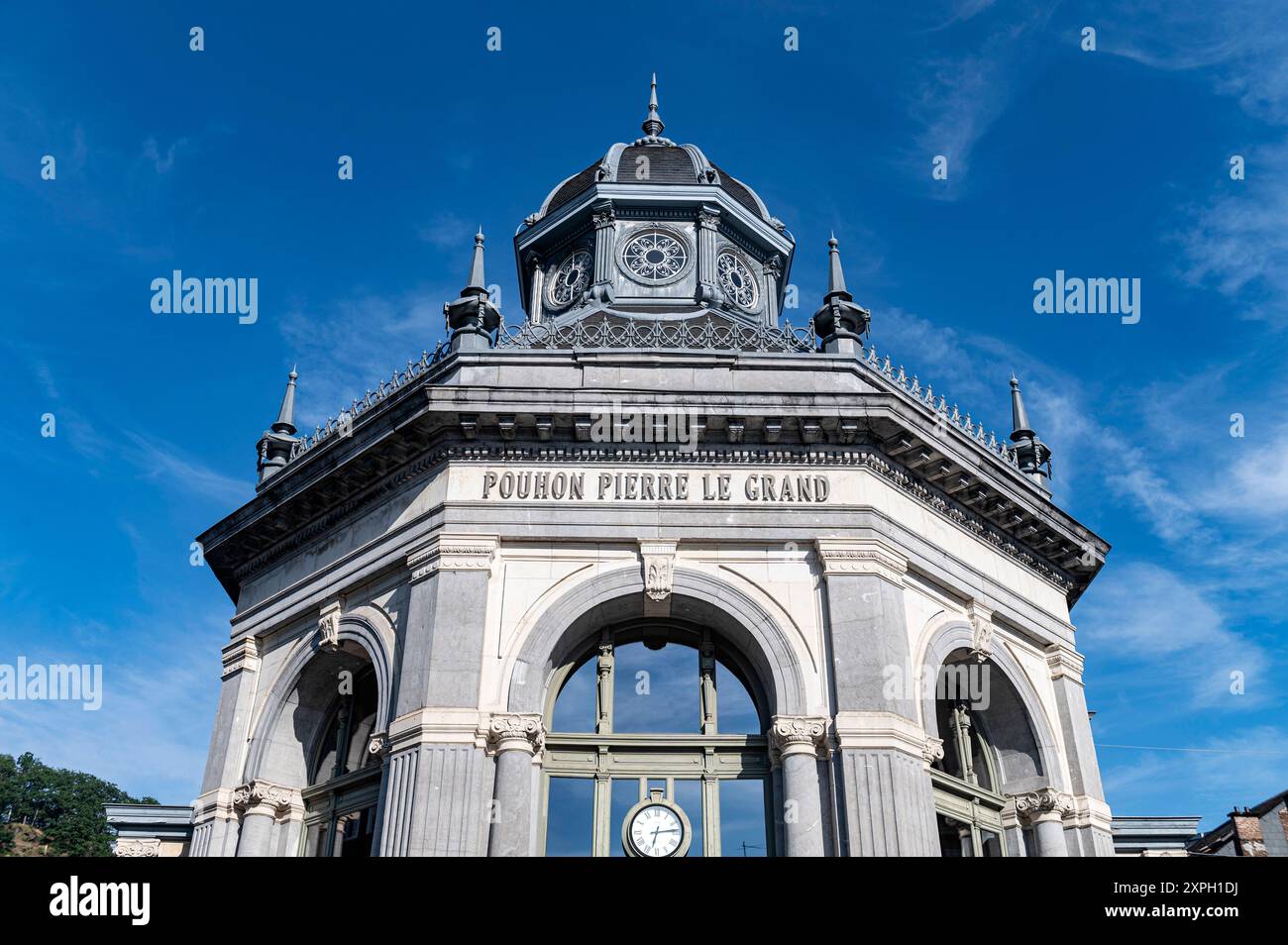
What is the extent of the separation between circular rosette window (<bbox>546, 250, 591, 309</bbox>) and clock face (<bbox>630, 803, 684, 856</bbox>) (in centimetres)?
1414

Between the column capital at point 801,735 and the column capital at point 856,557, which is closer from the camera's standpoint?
the column capital at point 801,735

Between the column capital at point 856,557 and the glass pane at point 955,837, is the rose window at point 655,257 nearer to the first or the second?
the column capital at point 856,557

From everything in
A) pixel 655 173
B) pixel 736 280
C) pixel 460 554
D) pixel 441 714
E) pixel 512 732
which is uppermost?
pixel 655 173

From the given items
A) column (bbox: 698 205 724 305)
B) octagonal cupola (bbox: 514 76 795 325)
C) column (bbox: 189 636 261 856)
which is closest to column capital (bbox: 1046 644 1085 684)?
octagonal cupola (bbox: 514 76 795 325)

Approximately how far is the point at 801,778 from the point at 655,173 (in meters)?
18.1

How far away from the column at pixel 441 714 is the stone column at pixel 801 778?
15.7ft

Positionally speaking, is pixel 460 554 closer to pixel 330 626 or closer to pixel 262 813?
pixel 330 626

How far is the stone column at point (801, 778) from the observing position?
738 inches

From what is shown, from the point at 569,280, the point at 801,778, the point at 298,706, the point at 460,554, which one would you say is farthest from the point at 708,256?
the point at 801,778

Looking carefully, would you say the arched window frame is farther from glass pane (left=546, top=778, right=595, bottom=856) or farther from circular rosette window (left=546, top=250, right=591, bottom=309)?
circular rosette window (left=546, top=250, right=591, bottom=309)

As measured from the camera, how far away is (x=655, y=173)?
31.8 m

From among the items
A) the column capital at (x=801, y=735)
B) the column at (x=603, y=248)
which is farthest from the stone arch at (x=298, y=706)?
the column at (x=603, y=248)
